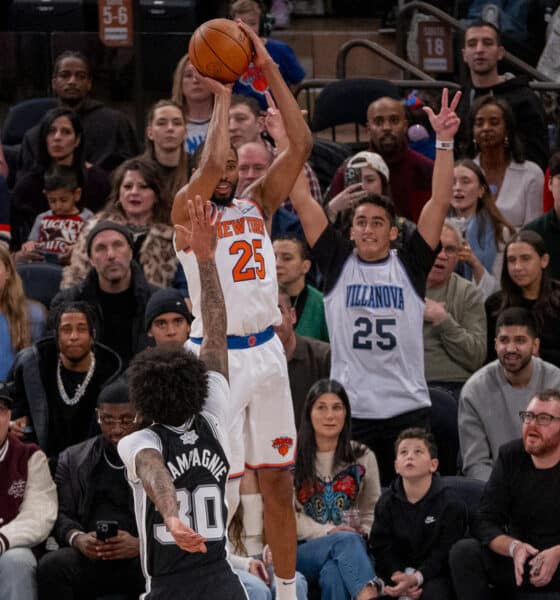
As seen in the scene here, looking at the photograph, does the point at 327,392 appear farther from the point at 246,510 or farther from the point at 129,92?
the point at 129,92

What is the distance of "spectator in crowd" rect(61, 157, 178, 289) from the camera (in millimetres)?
9477

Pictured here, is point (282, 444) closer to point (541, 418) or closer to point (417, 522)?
point (417, 522)

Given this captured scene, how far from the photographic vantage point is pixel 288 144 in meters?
7.08

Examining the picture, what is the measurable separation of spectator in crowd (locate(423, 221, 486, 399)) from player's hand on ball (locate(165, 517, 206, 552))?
159 inches

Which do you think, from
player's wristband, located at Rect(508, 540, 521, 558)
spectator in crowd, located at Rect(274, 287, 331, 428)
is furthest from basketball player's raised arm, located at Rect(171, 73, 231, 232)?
player's wristband, located at Rect(508, 540, 521, 558)

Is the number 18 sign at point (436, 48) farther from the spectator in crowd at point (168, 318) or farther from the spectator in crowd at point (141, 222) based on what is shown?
the spectator in crowd at point (168, 318)

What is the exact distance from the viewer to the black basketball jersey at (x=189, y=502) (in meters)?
5.68

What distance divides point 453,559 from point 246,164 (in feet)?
8.92

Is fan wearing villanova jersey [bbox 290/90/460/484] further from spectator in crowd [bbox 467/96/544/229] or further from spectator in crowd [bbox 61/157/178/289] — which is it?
spectator in crowd [bbox 467/96/544/229]

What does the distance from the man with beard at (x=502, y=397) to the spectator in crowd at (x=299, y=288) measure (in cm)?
125

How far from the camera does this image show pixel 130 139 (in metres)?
11.4

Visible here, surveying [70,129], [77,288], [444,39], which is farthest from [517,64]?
[77,288]

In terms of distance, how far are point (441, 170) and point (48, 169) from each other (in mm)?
3319

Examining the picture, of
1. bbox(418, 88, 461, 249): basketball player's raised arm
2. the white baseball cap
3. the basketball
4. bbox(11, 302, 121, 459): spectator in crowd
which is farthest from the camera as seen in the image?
the white baseball cap
